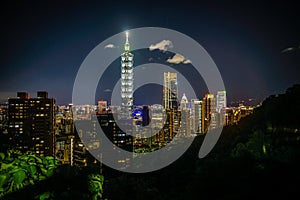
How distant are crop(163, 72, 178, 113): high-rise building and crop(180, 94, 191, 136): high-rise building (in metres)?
0.74

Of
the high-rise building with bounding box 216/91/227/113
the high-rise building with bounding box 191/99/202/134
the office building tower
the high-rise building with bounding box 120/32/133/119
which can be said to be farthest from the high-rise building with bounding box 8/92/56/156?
the high-rise building with bounding box 216/91/227/113

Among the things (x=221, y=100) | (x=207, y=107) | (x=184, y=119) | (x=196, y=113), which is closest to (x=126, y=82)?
(x=184, y=119)

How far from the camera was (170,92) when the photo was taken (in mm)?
20141

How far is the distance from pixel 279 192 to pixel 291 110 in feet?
7.05

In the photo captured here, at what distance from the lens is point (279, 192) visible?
60.9 inches

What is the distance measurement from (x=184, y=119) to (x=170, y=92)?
5132 mm

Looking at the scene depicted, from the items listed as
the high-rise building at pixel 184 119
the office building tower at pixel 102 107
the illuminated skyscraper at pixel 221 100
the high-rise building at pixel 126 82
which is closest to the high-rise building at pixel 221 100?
the illuminated skyscraper at pixel 221 100

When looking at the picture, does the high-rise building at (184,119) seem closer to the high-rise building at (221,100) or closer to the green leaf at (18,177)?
the high-rise building at (221,100)

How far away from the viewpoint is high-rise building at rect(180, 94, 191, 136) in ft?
45.7

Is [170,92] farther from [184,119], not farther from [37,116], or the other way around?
[37,116]

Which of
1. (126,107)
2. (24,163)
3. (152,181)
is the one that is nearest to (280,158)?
(24,163)

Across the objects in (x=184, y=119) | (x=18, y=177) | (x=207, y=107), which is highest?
(x=207, y=107)

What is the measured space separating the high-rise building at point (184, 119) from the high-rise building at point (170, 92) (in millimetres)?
736

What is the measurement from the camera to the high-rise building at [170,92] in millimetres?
18391
